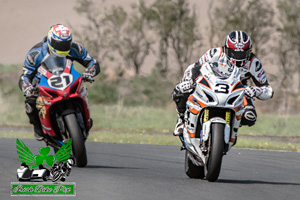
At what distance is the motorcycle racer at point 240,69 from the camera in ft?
32.5

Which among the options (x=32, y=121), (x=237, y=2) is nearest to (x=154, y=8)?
(x=237, y=2)

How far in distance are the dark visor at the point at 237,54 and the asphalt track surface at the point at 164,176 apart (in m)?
1.62

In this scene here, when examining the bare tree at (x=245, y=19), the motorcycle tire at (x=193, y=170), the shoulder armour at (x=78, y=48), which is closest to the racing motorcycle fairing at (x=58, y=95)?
the shoulder armour at (x=78, y=48)

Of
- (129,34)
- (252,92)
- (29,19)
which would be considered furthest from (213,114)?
(29,19)

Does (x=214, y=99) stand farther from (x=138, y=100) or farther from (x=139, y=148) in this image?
(x=138, y=100)

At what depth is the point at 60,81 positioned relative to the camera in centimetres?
1039

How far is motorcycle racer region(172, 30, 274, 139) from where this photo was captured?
390 inches

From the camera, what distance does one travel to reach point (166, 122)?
93.9ft

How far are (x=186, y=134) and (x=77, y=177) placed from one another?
4.76 ft

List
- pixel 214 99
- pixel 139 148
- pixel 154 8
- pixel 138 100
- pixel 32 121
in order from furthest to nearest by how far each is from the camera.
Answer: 1. pixel 154 8
2. pixel 138 100
3. pixel 139 148
4. pixel 32 121
5. pixel 214 99

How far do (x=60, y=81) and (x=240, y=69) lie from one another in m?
2.41

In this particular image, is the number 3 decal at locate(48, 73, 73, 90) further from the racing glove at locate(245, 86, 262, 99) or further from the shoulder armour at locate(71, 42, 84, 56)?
the racing glove at locate(245, 86, 262, 99)

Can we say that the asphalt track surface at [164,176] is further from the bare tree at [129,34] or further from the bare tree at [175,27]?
the bare tree at [129,34]

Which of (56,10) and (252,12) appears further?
(56,10)
